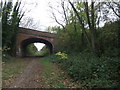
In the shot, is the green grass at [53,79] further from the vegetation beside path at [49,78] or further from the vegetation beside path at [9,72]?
the vegetation beside path at [9,72]

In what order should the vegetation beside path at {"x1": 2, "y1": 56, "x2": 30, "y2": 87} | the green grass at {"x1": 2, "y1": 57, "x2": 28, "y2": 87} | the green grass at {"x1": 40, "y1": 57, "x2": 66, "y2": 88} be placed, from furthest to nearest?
1. the green grass at {"x1": 2, "y1": 57, "x2": 28, "y2": 87}
2. the vegetation beside path at {"x1": 2, "y1": 56, "x2": 30, "y2": 87}
3. the green grass at {"x1": 40, "y1": 57, "x2": 66, "y2": 88}

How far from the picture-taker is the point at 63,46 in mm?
20109

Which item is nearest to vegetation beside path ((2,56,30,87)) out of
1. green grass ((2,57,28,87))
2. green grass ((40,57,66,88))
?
green grass ((2,57,28,87))

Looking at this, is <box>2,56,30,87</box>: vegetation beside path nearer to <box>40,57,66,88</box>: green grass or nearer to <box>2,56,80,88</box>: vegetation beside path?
<box>2,56,80,88</box>: vegetation beside path

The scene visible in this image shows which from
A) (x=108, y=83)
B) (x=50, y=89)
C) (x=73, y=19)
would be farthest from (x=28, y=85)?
(x=73, y=19)

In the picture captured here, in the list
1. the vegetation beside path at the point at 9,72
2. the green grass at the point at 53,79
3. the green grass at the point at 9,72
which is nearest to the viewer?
the green grass at the point at 53,79

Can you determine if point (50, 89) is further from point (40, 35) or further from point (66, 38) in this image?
point (40, 35)

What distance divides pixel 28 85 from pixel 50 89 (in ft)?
3.91

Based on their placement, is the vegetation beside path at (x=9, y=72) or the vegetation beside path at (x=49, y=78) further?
the vegetation beside path at (x=9, y=72)

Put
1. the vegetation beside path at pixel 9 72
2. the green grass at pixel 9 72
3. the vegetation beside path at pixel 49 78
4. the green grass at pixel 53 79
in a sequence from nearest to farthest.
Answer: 1. the green grass at pixel 53 79
2. the vegetation beside path at pixel 49 78
3. the vegetation beside path at pixel 9 72
4. the green grass at pixel 9 72

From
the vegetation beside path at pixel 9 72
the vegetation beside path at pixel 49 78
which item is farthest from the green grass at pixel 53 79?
the vegetation beside path at pixel 9 72

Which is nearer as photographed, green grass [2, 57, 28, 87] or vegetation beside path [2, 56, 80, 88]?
vegetation beside path [2, 56, 80, 88]

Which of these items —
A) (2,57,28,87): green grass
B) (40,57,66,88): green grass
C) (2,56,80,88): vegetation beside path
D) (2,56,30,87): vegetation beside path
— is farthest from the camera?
(2,57,28,87): green grass

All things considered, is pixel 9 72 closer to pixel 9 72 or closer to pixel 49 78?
pixel 9 72
